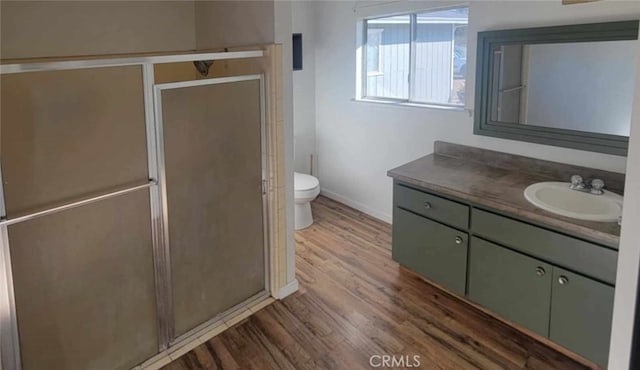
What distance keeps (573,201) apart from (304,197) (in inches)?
78.6

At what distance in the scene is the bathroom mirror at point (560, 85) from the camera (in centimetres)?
242

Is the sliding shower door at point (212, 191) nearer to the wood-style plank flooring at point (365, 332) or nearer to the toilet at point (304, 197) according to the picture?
the wood-style plank flooring at point (365, 332)

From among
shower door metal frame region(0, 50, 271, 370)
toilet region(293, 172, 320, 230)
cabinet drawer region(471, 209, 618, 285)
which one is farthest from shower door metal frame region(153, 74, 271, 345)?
cabinet drawer region(471, 209, 618, 285)

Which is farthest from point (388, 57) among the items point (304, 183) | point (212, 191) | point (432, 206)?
point (212, 191)

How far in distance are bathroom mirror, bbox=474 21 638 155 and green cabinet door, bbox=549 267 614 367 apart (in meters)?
0.79

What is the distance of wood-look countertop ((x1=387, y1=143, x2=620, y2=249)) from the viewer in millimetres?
2084

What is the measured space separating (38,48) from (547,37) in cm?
286

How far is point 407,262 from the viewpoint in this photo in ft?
9.93

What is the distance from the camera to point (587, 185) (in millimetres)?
2537

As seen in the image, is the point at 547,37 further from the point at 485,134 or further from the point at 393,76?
the point at 393,76

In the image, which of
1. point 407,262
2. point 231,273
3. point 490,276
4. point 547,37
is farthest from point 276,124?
point 547,37

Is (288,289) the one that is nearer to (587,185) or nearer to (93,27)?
(587,185)

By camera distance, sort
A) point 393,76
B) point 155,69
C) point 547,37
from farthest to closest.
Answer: point 393,76 < point 547,37 < point 155,69

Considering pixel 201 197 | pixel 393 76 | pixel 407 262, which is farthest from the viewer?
pixel 393 76
